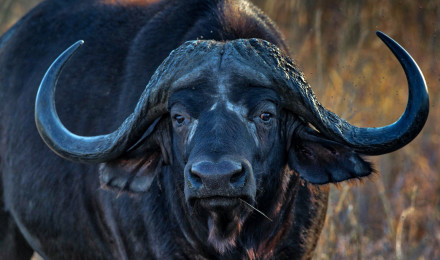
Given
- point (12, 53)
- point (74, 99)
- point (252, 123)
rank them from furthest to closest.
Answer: point (12, 53) → point (74, 99) → point (252, 123)

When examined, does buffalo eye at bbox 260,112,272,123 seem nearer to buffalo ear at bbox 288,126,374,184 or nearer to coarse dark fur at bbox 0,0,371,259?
coarse dark fur at bbox 0,0,371,259

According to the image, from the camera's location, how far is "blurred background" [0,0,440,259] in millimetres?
6191

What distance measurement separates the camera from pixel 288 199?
14.1ft

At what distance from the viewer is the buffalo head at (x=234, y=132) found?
3.73m

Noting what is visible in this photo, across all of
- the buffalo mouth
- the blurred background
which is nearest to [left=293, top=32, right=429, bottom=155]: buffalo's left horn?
the buffalo mouth

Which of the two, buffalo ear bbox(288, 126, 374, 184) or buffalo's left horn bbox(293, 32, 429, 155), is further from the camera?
buffalo ear bbox(288, 126, 374, 184)

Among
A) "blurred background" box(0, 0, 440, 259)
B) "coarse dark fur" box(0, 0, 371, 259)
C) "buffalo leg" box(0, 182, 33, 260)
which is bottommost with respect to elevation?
"blurred background" box(0, 0, 440, 259)

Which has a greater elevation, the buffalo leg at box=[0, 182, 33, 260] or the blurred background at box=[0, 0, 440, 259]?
the buffalo leg at box=[0, 182, 33, 260]

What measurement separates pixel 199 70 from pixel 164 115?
1.31ft

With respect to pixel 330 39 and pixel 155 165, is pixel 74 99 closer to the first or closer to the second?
pixel 155 165

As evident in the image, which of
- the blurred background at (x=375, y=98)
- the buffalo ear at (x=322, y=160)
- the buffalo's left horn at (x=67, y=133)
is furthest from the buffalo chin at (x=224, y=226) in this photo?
the blurred background at (x=375, y=98)

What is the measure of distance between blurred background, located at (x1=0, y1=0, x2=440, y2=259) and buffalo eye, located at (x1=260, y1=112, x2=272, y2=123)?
2.03 m

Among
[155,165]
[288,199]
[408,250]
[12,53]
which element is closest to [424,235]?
[408,250]

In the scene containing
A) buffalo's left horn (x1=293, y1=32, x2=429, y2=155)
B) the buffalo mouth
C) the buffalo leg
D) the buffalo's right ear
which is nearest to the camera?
buffalo's left horn (x1=293, y1=32, x2=429, y2=155)
